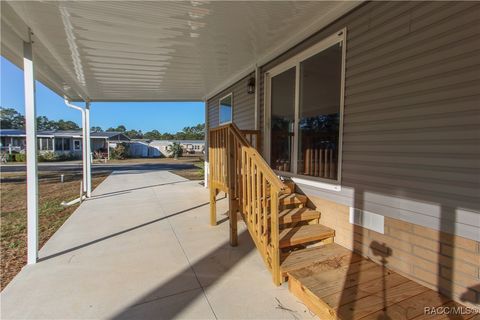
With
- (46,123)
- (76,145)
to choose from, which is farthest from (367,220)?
(46,123)

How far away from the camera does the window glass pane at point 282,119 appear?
12.5 ft

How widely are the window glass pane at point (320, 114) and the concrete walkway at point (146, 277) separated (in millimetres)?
1346

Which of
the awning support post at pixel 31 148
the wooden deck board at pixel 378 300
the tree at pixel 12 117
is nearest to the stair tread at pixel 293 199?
the wooden deck board at pixel 378 300

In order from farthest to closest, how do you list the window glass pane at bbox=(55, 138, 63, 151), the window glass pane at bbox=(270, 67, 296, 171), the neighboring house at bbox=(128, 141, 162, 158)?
1. the neighboring house at bbox=(128, 141, 162, 158)
2. the window glass pane at bbox=(55, 138, 63, 151)
3. the window glass pane at bbox=(270, 67, 296, 171)

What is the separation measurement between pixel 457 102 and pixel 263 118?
2.89 m

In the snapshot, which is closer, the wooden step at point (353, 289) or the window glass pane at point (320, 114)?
the wooden step at point (353, 289)

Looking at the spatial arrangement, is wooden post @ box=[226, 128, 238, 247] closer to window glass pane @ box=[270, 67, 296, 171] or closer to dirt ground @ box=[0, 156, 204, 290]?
window glass pane @ box=[270, 67, 296, 171]

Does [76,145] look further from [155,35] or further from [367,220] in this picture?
[367,220]

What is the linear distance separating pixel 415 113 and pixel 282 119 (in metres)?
2.13

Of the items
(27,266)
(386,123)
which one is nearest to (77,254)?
(27,266)

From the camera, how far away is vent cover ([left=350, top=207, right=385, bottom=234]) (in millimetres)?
2389

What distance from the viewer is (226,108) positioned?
6602 millimetres

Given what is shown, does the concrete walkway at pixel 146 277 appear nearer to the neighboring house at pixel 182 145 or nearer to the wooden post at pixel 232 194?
the wooden post at pixel 232 194

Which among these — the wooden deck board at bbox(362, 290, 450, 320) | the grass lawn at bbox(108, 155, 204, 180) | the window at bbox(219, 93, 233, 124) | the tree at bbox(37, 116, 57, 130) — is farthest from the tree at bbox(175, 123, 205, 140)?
the wooden deck board at bbox(362, 290, 450, 320)
